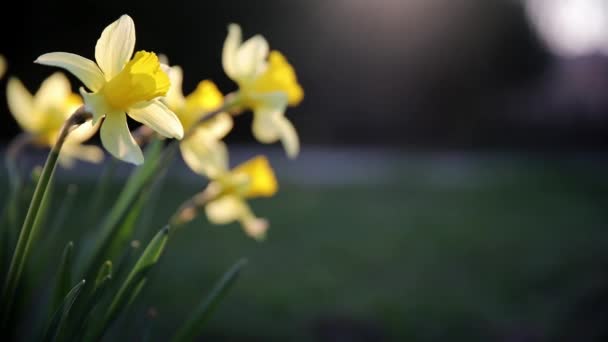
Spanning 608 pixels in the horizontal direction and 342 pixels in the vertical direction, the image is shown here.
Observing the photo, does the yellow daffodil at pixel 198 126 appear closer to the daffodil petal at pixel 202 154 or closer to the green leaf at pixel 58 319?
the daffodil petal at pixel 202 154

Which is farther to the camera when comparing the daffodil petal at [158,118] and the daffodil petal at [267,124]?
the daffodil petal at [267,124]

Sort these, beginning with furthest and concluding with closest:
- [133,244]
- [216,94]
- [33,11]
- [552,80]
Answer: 1. [552,80]
2. [33,11]
3. [216,94]
4. [133,244]

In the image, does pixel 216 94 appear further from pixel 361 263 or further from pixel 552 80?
pixel 552 80

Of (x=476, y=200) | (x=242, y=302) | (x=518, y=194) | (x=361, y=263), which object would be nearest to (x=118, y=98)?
(x=242, y=302)

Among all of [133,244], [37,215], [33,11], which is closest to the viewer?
[37,215]

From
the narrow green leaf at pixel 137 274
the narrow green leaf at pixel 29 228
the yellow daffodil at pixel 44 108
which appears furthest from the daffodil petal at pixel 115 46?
the yellow daffodil at pixel 44 108

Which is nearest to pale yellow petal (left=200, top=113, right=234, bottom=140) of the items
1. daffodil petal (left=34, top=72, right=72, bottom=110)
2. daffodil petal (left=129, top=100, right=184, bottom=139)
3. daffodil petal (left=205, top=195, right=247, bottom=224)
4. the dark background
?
daffodil petal (left=205, top=195, right=247, bottom=224)
